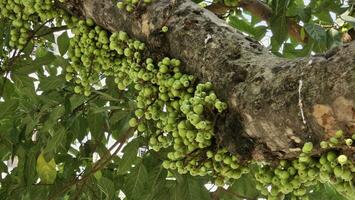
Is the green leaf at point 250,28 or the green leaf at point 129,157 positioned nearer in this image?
the green leaf at point 129,157

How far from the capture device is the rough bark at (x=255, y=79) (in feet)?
4.06

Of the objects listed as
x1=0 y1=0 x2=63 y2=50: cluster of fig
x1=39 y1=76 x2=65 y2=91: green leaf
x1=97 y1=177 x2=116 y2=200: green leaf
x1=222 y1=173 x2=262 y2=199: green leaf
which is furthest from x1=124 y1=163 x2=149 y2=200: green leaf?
x1=0 y1=0 x2=63 y2=50: cluster of fig

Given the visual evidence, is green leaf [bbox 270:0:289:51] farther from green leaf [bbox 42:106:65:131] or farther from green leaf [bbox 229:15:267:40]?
green leaf [bbox 42:106:65:131]

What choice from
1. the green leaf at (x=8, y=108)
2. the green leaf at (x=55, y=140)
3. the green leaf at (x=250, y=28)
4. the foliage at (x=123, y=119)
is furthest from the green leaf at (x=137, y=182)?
the green leaf at (x=250, y=28)

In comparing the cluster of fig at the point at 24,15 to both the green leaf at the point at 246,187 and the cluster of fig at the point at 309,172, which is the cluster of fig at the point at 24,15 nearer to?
the green leaf at the point at 246,187

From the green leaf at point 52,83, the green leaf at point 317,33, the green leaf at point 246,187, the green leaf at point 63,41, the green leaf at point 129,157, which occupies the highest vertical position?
the green leaf at point 317,33

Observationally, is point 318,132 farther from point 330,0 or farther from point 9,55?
point 9,55

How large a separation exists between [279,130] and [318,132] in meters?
0.12

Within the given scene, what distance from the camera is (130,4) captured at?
2.05 metres

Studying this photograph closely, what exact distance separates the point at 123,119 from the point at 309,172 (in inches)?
62.7

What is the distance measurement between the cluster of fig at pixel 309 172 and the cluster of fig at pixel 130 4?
0.88m

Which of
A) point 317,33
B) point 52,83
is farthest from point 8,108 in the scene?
point 317,33

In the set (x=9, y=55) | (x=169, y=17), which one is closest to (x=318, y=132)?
(x=169, y=17)

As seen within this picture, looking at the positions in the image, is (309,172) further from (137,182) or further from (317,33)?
(137,182)
